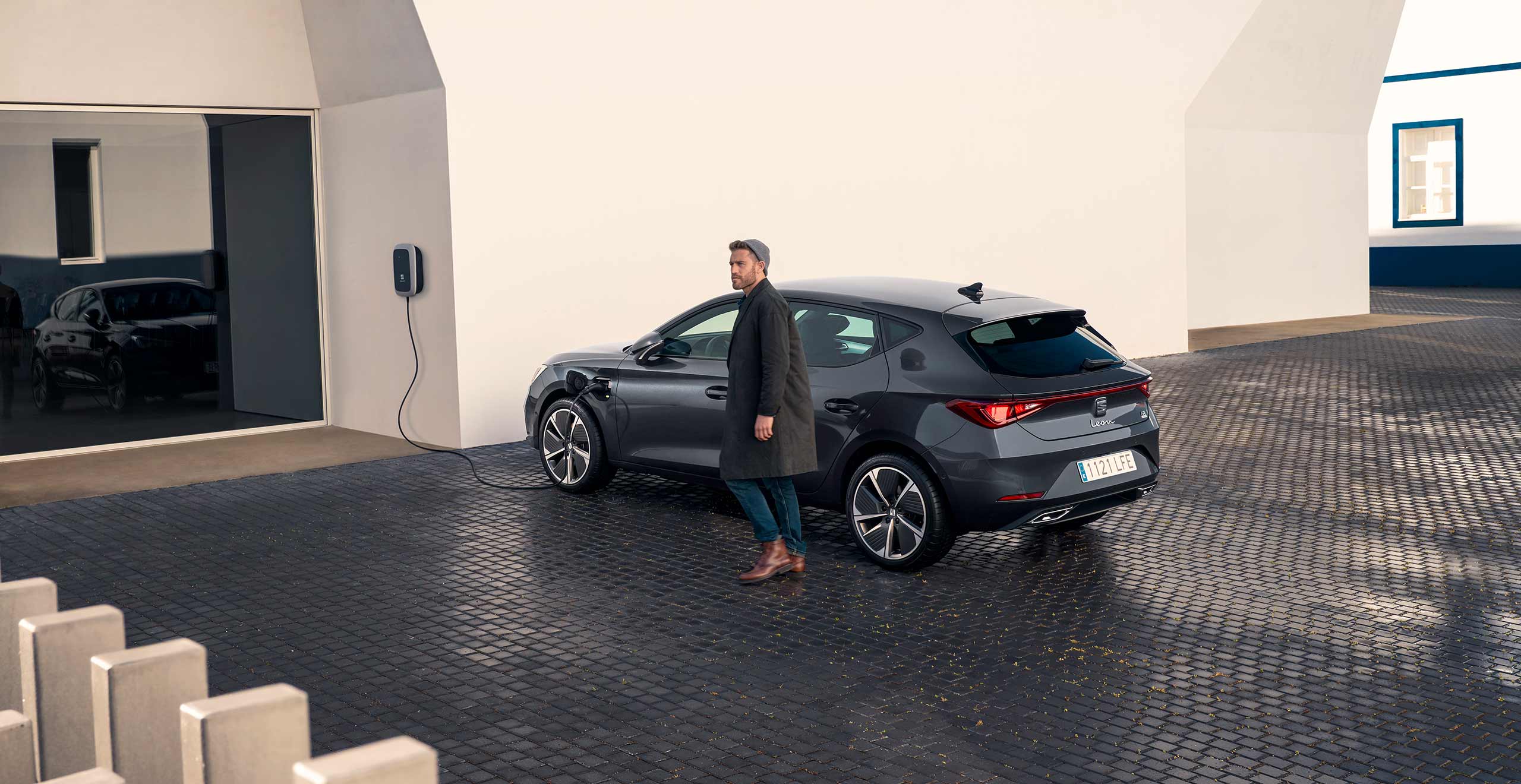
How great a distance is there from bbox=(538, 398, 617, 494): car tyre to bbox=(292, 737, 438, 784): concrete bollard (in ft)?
23.7

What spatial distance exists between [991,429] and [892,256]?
8.60m

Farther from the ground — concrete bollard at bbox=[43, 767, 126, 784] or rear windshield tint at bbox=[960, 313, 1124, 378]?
rear windshield tint at bbox=[960, 313, 1124, 378]

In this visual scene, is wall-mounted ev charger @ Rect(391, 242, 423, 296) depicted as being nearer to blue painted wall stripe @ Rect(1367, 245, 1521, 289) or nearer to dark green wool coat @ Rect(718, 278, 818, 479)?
dark green wool coat @ Rect(718, 278, 818, 479)

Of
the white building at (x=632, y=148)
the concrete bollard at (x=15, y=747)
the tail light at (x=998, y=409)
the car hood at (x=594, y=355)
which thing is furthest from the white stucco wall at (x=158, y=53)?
the concrete bollard at (x=15, y=747)

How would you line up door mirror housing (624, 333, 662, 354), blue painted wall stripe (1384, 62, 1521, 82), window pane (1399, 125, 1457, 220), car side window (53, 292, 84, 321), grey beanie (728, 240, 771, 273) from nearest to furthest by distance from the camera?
grey beanie (728, 240, 771, 273) → door mirror housing (624, 333, 662, 354) → car side window (53, 292, 84, 321) → blue painted wall stripe (1384, 62, 1521, 82) → window pane (1399, 125, 1457, 220)

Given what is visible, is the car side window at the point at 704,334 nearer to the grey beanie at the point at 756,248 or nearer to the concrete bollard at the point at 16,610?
the grey beanie at the point at 756,248

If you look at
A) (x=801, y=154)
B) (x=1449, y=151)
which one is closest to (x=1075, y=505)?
(x=801, y=154)

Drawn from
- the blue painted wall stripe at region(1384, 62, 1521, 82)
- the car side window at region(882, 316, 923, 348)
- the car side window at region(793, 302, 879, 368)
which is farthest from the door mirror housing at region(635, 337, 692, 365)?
the blue painted wall stripe at region(1384, 62, 1521, 82)

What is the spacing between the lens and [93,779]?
8.28ft

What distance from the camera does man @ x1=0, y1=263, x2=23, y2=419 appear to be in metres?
11.6

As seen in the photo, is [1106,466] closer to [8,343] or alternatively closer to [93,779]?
[93,779]

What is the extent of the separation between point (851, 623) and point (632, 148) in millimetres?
7516

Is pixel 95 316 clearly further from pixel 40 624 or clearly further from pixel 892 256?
pixel 40 624

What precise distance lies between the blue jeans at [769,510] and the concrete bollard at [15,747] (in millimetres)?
4659
